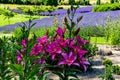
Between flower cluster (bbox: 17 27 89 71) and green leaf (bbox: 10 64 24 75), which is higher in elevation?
flower cluster (bbox: 17 27 89 71)

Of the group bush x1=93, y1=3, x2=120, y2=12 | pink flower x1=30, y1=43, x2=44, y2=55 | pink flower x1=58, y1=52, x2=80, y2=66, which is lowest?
bush x1=93, y1=3, x2=120, y2=12

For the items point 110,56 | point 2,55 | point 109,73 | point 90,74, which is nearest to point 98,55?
point 110,56

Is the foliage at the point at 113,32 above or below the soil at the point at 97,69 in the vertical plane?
above

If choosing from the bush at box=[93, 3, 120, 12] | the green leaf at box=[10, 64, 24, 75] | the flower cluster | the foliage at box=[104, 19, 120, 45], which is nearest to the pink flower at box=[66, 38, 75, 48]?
the flower cluster

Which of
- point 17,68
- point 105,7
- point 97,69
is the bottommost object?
point 105,7

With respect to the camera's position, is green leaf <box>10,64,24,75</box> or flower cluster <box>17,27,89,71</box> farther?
flower cluster <box>17,27,89,71</box>

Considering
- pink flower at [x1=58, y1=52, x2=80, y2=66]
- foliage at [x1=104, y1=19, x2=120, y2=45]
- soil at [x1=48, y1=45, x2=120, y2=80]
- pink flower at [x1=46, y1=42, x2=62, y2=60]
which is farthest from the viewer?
foliage at [x1=104, y1=19, x2=120, y2=45]

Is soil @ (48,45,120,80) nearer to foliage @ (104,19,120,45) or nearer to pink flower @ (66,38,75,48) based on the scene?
foliage @ (104,19,120,45)

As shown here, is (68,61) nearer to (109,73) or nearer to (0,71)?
(0,71)

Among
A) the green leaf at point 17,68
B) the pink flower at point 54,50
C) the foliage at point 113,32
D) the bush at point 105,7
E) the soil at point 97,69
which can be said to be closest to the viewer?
the green leaf at point 17,68

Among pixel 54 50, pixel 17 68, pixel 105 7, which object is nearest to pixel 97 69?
pixel 54 50

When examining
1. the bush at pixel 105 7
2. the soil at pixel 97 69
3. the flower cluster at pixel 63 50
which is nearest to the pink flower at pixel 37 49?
the flower cluster at pixel 63 50

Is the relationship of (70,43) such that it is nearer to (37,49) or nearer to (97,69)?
(37,49)

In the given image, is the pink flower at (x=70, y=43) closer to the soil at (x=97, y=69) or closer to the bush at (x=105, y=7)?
the soil at (x=97, y=69)
